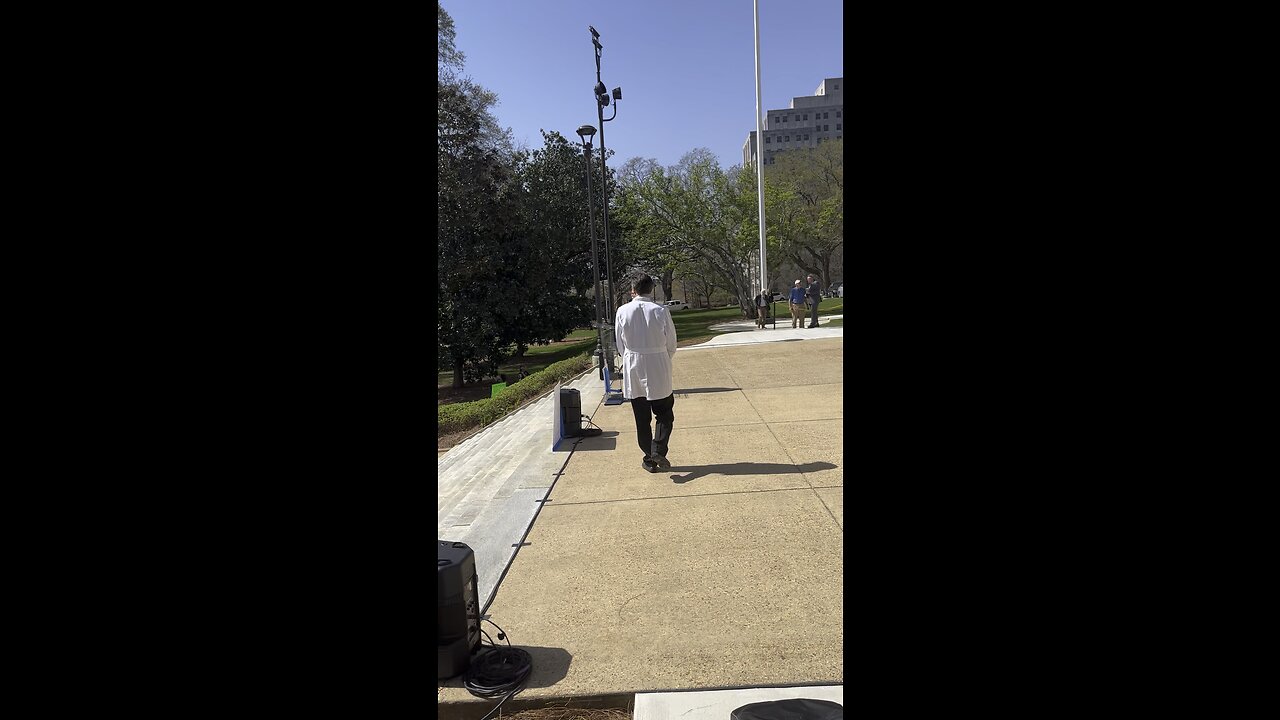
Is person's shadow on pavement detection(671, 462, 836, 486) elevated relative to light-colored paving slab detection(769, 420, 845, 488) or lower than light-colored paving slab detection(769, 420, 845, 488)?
lower

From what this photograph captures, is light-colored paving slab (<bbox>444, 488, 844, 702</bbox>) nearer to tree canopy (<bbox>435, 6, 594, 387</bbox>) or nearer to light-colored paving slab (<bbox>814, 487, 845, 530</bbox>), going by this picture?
light-colored paving slab (<bbox>814, 487, 845, 530</bbox>)

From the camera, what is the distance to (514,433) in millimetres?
9930

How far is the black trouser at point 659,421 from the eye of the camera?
6840 millimetres

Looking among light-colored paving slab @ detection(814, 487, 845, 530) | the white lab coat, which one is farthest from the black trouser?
light-colored paving slab @ detection(814, 487, 845, 530)

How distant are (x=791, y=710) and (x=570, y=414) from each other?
6256mm

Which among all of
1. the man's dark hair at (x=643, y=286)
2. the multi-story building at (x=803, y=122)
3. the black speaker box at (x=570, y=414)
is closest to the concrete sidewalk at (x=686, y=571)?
the black speaker box at (x=570, y=414)

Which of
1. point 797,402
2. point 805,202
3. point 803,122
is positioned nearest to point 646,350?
point 797,402

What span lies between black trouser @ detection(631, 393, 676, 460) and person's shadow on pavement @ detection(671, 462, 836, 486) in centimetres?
34

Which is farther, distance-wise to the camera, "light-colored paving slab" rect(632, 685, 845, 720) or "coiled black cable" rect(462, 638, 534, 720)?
"coiled black cable" rect(462, 638, 534, 720)

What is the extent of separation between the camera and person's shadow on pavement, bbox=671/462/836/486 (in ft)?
22.0

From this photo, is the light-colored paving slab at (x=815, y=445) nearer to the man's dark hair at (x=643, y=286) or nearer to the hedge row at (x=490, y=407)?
the man's dark hair at (x=643, y=286)

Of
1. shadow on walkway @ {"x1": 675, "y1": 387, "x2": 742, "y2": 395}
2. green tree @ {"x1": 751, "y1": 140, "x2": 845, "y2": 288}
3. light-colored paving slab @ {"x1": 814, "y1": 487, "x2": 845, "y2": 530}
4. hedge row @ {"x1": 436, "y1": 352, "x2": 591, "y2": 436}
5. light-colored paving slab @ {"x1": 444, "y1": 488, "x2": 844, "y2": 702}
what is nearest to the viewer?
light-colored paving slab @ {"x1": 444, "y1": 488, "x2": 844, "y2": 702}
